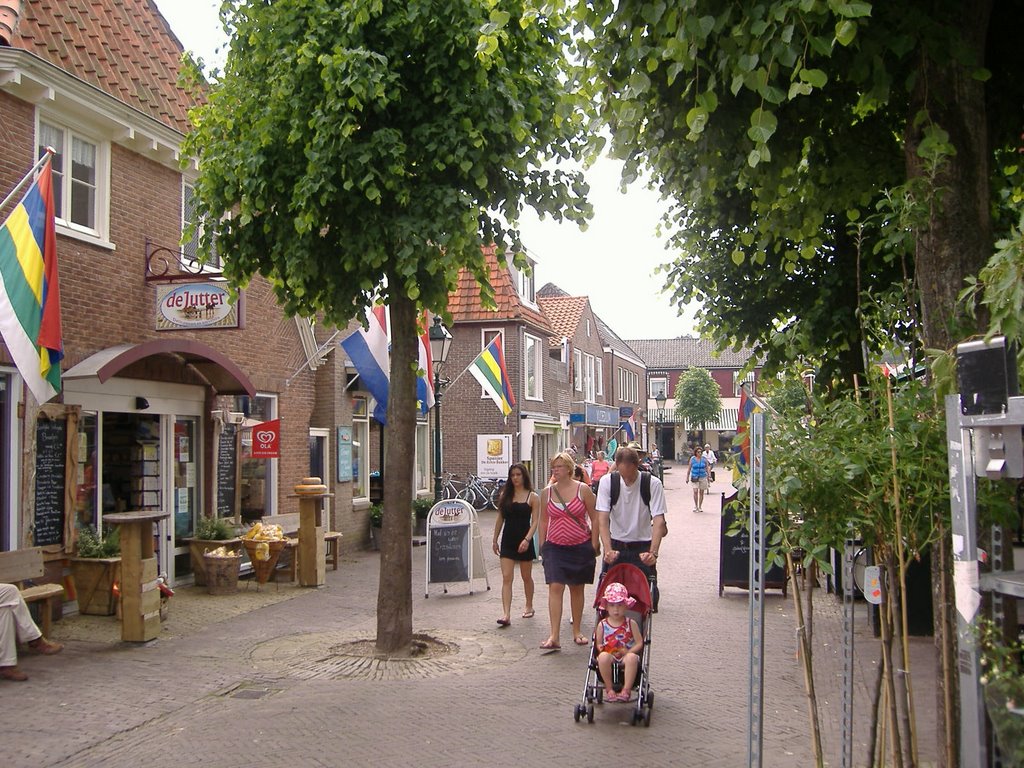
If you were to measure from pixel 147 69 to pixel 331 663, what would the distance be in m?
8.02

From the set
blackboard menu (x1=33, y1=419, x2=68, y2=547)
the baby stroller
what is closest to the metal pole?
blackboard menu (x1=33, y1=419, x2=68, y2=547)

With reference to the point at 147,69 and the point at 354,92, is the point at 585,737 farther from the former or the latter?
the point at 147,69

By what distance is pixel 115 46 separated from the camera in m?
11.4

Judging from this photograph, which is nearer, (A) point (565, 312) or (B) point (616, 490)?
(B) point (616, 490)

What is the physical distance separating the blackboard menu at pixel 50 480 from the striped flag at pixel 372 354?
3.28 metres

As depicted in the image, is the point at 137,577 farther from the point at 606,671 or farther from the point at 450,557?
the point at 606,671

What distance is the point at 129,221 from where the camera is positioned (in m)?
10.9

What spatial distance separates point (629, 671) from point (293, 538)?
830cm

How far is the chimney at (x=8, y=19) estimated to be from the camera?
29.4 feet

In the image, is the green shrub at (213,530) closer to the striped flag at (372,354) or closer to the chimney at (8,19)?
the striped flag at (372,354)

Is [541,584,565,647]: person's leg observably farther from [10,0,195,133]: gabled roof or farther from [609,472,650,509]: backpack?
[10,0,195,133]: gabled roof

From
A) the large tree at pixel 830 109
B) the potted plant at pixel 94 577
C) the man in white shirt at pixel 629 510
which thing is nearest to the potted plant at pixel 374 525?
the potted plant at pixel 94 577

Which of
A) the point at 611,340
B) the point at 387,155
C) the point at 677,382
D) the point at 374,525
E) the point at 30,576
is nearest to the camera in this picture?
the point at 387,155

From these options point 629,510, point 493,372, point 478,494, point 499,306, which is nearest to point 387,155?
point 629,510
